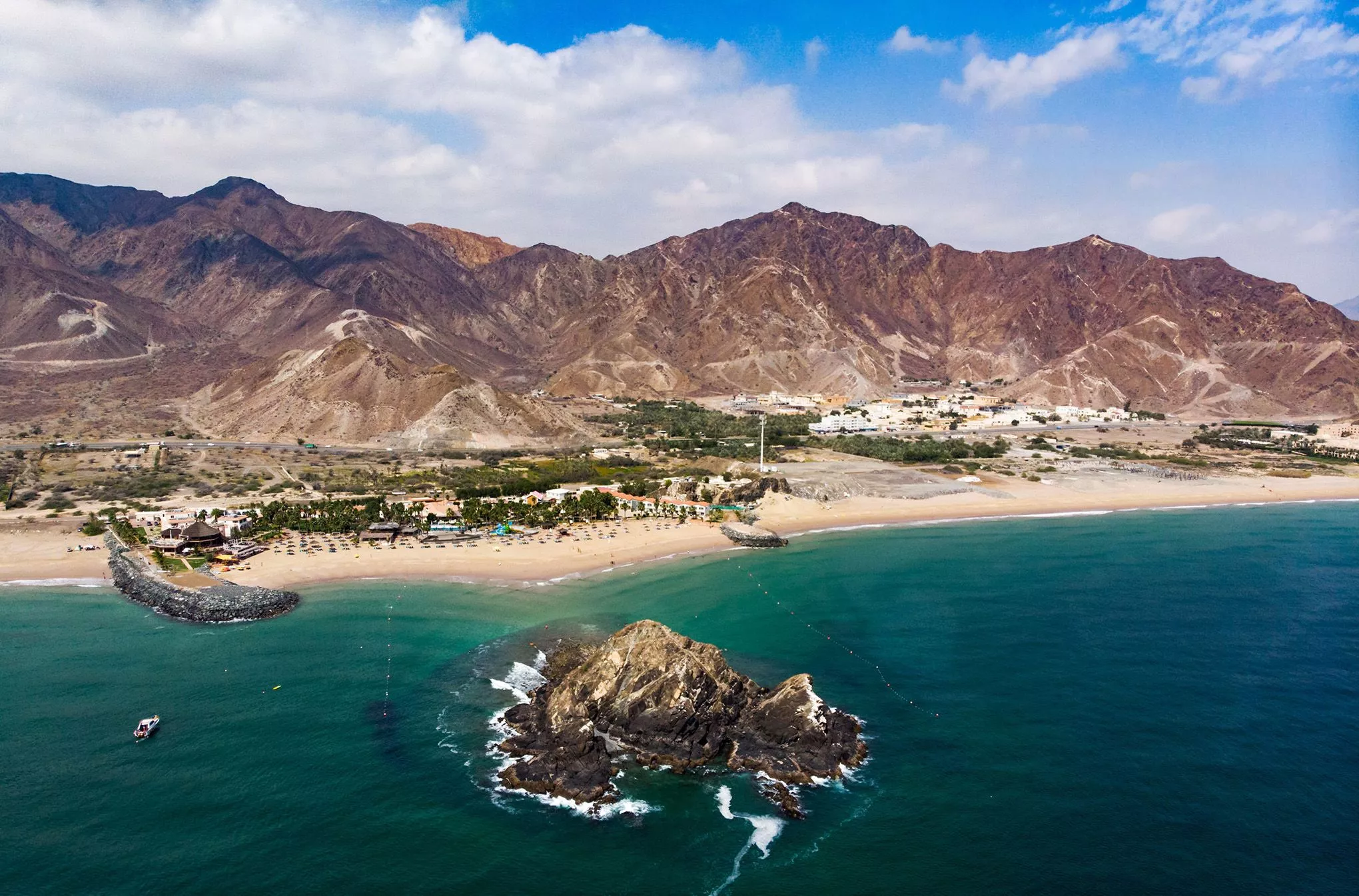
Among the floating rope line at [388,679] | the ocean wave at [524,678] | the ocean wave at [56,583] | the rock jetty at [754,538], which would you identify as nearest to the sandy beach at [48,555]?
the ocean wave at [56,583]

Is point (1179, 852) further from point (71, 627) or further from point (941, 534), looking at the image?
point (71, 627)

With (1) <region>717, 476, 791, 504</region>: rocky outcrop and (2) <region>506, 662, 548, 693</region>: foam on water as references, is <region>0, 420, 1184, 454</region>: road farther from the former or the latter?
(2) <region>506, 662, 548, 693</region>: foam on water

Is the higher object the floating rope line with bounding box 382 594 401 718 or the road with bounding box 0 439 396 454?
the road with bounding box 0 439 396 454

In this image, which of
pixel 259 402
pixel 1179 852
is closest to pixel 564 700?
pixel 1179 852

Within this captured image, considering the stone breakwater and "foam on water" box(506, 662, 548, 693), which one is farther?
the stone breakwater

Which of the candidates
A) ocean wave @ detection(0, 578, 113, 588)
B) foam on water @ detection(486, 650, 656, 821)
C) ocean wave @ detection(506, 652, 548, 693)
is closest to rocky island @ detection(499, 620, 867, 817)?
foam on water @ detection(486, 650, 656, 821)

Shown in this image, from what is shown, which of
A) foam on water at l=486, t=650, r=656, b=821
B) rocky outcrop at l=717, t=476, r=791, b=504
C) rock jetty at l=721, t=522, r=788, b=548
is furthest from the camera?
rocky outcrop at l=717, t=476, r=791, b=504

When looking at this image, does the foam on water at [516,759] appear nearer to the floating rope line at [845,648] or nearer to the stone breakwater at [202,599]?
the floating rope line at [845,648]
